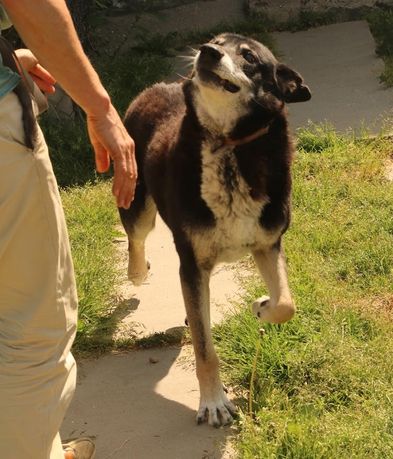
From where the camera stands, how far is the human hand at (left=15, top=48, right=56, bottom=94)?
271cm

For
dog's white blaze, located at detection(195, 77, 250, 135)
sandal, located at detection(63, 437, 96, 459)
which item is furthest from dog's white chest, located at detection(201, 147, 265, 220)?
sandal, located at detection(63, 437, 96, 459)

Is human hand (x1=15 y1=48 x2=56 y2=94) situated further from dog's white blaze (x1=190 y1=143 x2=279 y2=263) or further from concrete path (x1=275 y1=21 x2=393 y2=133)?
concrete path (x1=275 y1=21 x2=393 y2=133)

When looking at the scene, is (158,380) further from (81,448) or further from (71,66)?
(71,66)

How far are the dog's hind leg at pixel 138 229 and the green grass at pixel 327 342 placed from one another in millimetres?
619

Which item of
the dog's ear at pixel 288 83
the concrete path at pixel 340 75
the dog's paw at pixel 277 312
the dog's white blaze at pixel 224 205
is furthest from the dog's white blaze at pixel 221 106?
the concrete path at pixel 340 75

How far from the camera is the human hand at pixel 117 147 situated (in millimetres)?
2438

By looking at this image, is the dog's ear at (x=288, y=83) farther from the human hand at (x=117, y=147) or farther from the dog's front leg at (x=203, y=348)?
the human hand at (x=117, y=147)

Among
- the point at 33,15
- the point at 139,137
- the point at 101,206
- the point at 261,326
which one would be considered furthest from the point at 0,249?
the point at 101,206

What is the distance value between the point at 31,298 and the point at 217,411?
4.02 ft

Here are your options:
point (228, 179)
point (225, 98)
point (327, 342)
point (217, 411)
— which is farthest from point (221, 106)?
point (217, 411)

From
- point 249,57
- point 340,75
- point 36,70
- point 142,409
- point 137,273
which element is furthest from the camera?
point 340,75

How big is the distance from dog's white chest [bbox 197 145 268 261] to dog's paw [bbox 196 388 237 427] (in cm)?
62

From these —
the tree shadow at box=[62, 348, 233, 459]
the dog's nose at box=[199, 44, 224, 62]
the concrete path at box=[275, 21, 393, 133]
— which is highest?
the dog's nose at box=[199, 44, 224, 62]

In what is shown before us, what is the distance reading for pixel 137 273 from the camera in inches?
181
